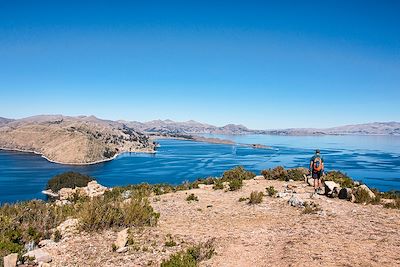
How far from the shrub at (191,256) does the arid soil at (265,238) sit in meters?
0.24

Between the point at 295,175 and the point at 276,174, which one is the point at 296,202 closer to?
the point at 295,175

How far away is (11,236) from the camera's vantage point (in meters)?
12.5

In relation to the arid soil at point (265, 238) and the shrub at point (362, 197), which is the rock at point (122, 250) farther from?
the shrub at point (362, 197)

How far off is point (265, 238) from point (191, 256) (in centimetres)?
325

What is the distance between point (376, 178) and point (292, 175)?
74.9 m

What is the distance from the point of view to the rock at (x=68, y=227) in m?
13.0

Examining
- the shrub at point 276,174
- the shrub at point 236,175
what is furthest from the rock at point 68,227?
the shrub at point 276,174

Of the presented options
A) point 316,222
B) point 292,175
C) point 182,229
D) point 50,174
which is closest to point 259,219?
point 316,222

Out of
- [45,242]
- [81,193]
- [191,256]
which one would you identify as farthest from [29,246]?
[81,193]

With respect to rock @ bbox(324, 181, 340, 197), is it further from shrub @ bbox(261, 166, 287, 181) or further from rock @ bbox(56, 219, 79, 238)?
rock @ bbox(56, 219, 79, 238)

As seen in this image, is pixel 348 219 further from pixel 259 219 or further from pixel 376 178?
pixel 376 178

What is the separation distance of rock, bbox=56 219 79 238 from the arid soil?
570 mm

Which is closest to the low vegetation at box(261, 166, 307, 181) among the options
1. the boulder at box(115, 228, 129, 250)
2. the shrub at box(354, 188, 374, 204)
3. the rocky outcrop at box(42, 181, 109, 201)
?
the shrub at box(354, 188, 374, 204)

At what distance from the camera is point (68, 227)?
13.5 meters
